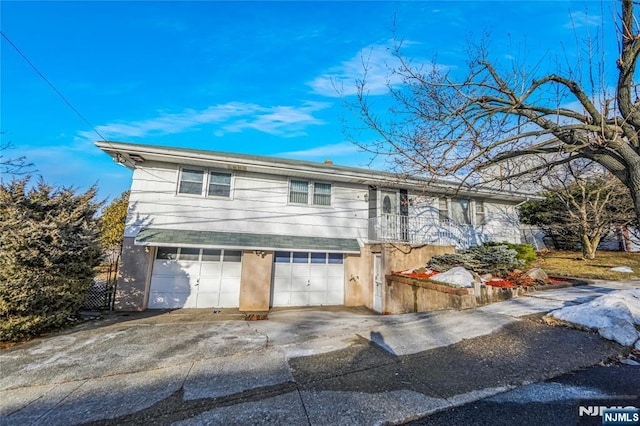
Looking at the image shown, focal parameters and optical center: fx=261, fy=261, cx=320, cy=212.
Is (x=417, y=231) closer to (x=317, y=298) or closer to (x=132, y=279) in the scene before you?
(x=317, y=298)

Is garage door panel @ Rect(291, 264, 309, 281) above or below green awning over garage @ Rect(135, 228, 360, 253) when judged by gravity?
below

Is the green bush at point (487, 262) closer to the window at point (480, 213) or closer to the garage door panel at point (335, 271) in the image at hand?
the garage door panel at point (335, 271)

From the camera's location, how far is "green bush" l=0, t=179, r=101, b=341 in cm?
518

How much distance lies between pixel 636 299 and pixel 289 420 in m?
6.81

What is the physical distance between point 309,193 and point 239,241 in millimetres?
3371

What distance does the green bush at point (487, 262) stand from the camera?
8.70 metres

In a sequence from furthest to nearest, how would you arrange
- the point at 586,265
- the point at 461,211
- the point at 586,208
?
1. the point at 461,211
2. the point at 586,208
3. the point at 586,265

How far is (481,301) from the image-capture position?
6484 mm

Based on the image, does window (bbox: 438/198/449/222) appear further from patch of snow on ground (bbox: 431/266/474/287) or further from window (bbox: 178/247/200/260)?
window (bbox: 178/247/200/260)

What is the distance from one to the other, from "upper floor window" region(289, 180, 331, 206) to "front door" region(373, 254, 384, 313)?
3.00 meters

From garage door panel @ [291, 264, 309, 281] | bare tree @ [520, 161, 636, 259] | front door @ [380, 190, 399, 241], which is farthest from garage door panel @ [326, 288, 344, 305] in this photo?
bare tree @ [520, 161, 636, 259]

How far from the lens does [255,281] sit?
369 inches

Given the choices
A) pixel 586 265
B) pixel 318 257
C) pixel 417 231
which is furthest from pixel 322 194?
pixel 586 265

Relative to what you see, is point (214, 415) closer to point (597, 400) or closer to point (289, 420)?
point (289, 420)
